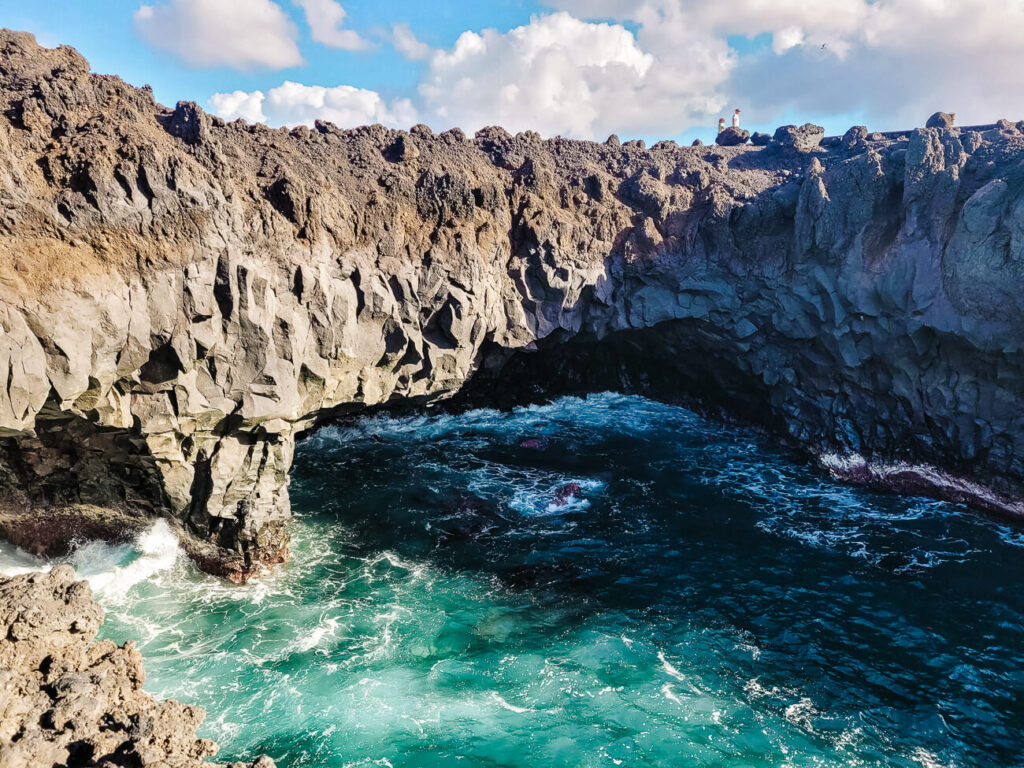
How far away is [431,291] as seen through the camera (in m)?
27.7

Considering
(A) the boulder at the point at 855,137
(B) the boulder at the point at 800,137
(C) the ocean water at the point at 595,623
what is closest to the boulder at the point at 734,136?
(B) the boulder at the point at 800,137

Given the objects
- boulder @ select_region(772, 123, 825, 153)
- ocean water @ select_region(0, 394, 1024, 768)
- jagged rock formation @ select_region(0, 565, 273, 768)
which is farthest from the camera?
boulder @ select_region(772, 123, 825, 153)

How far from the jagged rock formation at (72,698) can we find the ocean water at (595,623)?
3.88m

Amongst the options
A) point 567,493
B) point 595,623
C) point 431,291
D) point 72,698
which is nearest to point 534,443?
point 567,493

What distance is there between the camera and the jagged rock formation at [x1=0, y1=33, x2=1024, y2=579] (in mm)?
19344

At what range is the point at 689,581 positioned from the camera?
23.3 m

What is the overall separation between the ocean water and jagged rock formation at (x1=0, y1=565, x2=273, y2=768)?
3.88 m

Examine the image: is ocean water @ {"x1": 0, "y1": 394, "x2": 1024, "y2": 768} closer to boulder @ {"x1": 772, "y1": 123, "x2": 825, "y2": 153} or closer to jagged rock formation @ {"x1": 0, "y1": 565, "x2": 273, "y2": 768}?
jagged rock formation @ {"x1": 0, "y1": 565, "x2": 273, "y2": 768}

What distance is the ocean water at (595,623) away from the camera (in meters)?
16.3

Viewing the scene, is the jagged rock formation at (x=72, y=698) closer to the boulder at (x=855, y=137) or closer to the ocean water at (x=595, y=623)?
the ocean water at (x=595, y=623)

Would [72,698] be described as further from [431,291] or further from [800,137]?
[800,137]

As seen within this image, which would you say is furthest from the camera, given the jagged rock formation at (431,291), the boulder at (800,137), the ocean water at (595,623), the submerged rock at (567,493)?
the boulder at (800,137)

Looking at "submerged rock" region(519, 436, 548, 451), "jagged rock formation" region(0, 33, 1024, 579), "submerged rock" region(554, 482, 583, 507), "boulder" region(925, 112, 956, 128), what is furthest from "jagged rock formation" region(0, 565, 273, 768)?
"boulder" region(925, 112, 956, 128)

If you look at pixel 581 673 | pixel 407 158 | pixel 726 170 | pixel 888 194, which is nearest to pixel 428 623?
pixel 581 673
